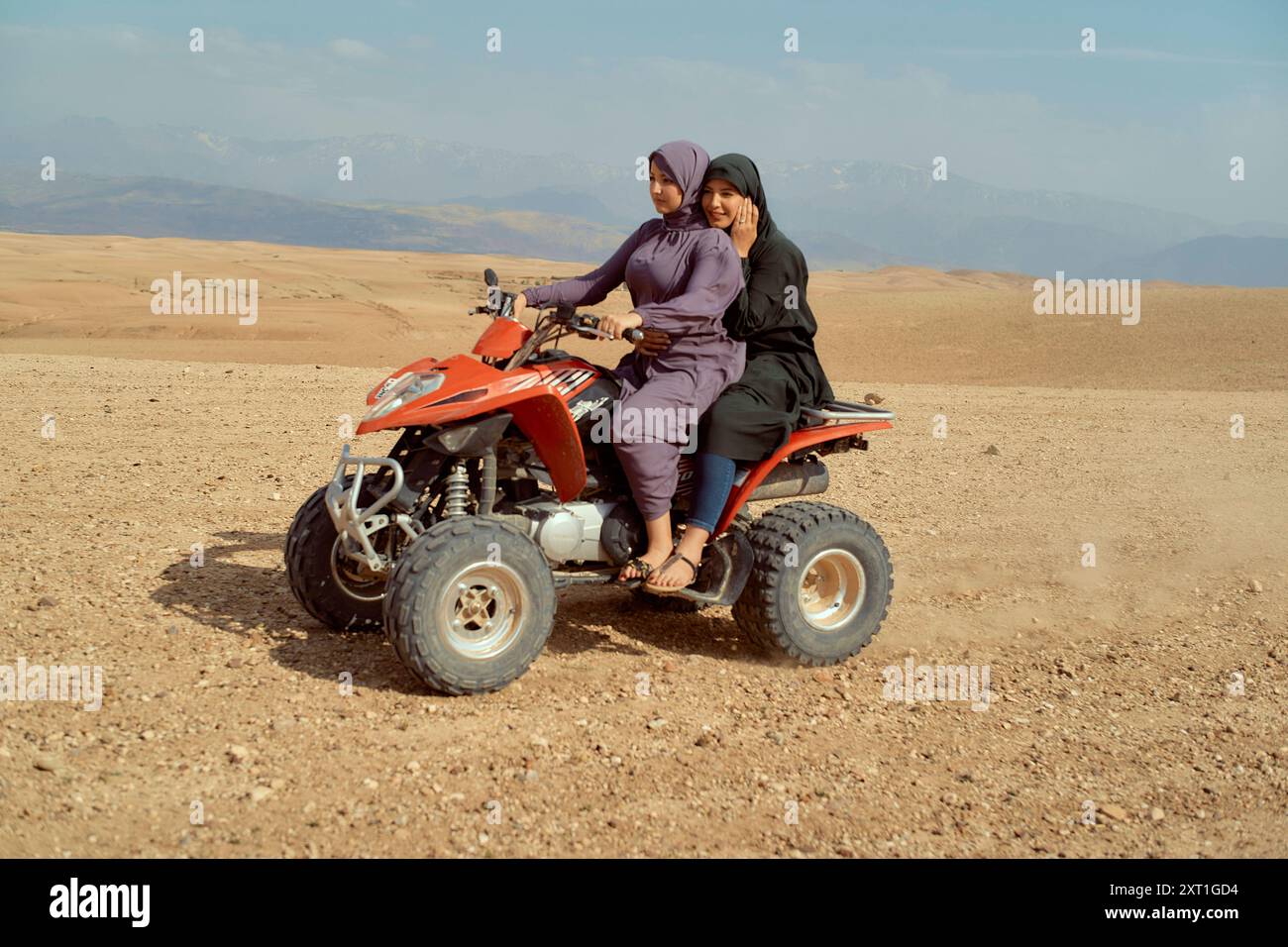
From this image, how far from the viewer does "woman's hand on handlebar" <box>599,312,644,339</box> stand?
511cm

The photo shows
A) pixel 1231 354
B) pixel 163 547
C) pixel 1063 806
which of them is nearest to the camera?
pixel 1063 806

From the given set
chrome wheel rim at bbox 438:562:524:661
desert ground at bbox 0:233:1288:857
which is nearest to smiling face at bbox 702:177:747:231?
chrome wheel rim at bbox 438:562:524:661

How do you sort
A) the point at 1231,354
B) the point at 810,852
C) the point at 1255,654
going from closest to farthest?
the point at 810,852, the point at 1255,654, the point at 1231,354

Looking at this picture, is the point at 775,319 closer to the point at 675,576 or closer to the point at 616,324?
the point at 616,324

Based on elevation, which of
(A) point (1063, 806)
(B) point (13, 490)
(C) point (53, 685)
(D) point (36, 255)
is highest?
(D) point (36, 255)

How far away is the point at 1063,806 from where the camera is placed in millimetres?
4473

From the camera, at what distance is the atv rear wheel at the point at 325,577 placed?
18.5 feet

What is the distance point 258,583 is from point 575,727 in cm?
270

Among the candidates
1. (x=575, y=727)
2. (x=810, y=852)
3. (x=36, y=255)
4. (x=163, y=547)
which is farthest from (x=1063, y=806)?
(x=36, y=255)

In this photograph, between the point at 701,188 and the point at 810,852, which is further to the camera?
the point at 701,188

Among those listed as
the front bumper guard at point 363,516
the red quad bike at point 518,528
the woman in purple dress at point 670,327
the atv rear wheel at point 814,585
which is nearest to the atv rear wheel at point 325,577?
the red quad bike at point 518,528

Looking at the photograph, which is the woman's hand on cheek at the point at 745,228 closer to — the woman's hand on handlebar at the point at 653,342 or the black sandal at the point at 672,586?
the woman's hand on handlebar at the point at 653,342

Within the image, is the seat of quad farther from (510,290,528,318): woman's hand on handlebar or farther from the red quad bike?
(510,290,528,318): woman's hand on handlebar
